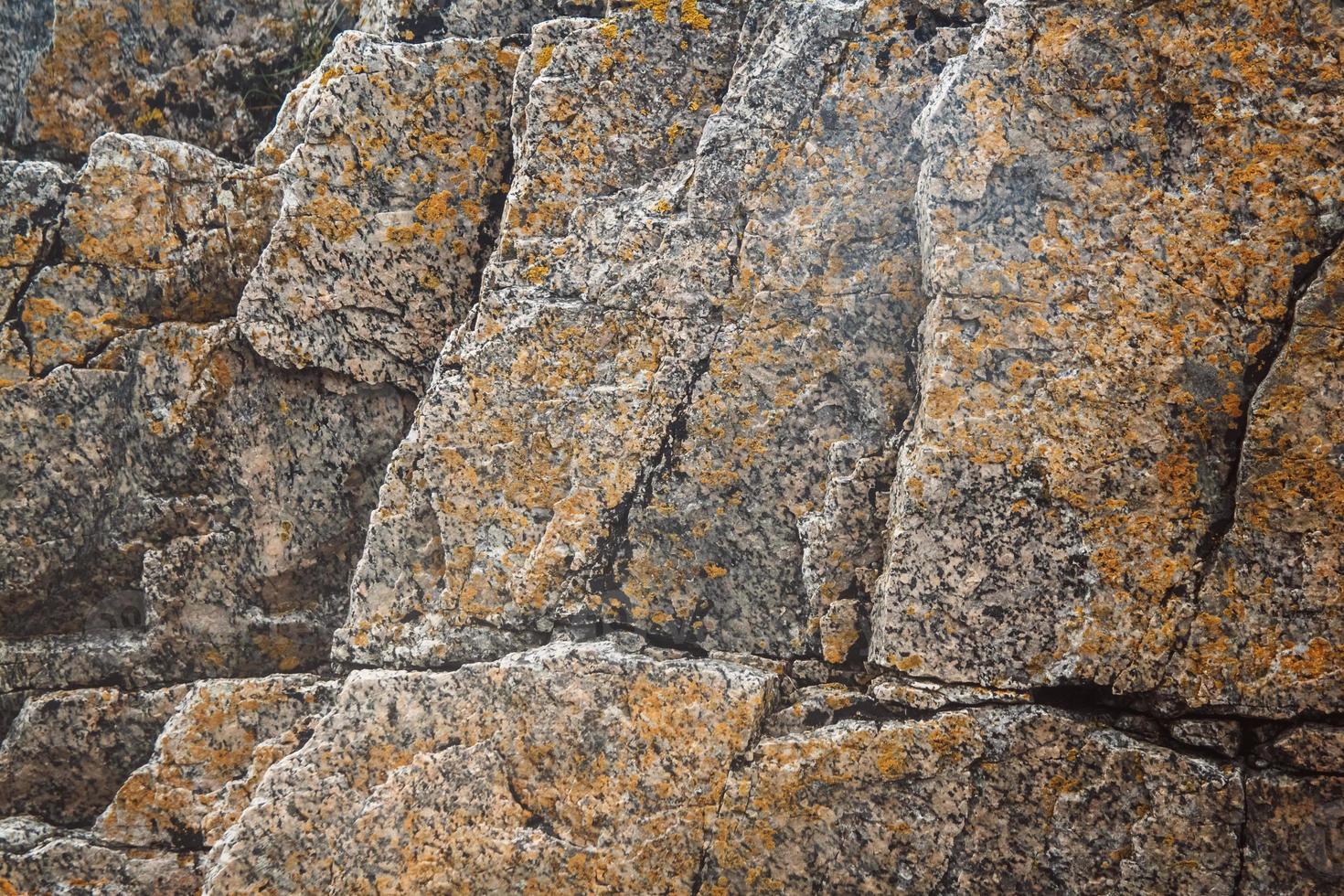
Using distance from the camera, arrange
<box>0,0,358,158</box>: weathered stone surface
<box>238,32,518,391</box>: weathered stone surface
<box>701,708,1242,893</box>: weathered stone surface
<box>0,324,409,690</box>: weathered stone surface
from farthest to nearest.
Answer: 1. <box>0,0,358,158</box>: weathered stone surface
2. <box>0,324,409,690</box>: weathered stone surface
3. <box>238,32,518,391</box>: weathered stone surface
4. <box>701,708,1242,893</box>: weathered stone surface

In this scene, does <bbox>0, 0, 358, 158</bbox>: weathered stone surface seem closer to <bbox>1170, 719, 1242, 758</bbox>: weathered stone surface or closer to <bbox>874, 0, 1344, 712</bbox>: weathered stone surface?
<bbox>874, 0, 1344, 712</bbox>: weathered stone surface

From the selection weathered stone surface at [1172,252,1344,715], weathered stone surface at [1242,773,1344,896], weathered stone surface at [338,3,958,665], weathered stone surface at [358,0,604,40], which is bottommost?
weathered stone surface at [1242,773,1344,896]

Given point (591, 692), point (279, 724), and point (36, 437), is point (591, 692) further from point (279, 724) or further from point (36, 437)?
point (36, 437)

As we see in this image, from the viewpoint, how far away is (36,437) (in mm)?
6406

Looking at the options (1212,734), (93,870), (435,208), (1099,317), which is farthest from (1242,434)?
(93,870)

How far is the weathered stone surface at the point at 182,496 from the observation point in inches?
252

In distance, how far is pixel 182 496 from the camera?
647cm

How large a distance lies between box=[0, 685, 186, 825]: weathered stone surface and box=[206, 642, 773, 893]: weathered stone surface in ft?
5.07

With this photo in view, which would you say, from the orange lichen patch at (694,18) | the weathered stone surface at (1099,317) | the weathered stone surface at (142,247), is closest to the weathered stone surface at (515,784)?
the weathered stone surface at (1099,317)

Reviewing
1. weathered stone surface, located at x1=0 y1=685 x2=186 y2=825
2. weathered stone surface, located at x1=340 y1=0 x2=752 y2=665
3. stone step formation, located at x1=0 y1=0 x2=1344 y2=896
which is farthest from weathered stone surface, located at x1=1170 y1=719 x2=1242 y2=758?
weathered stone surface, located at x1=0 y1=685 x2=186 y2=825

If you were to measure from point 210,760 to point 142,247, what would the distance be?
3387mm

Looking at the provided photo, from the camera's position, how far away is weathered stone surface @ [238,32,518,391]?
6.03 metres

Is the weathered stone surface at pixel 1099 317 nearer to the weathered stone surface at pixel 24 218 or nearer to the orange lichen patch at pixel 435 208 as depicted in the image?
the orange lichen patch at pixel 435 208

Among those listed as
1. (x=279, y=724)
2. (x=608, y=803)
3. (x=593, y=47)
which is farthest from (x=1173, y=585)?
(x=279, y=724)
